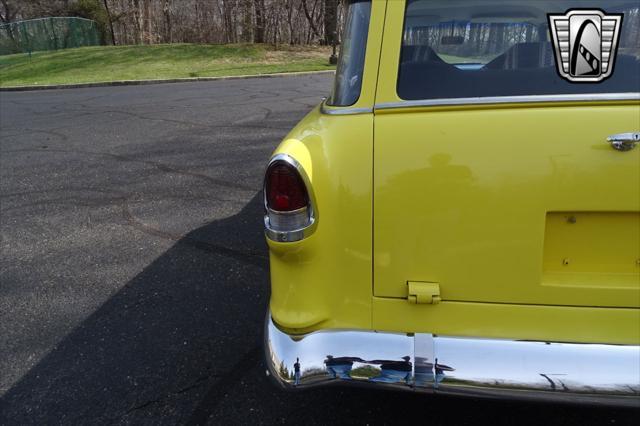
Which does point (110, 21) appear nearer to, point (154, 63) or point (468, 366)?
point (154, 63)

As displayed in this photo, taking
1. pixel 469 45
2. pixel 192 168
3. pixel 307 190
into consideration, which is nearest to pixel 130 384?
pixel 307 190

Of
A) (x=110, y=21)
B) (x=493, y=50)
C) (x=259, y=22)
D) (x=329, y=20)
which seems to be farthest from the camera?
(x=110, y=21)

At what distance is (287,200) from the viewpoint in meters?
1.86

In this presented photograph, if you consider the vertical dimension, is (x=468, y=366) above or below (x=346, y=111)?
below

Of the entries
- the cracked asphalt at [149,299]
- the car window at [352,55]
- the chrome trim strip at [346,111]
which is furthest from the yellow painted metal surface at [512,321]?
the car window at [352,55]

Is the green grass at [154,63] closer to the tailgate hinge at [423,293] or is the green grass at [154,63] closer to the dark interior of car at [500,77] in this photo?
the dark interior of car at [500,77]

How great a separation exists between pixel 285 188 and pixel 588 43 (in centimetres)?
117

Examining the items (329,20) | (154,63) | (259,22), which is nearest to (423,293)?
(154,63)

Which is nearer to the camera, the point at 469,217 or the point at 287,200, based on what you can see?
the point at 469,217

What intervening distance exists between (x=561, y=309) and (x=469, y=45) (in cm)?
120

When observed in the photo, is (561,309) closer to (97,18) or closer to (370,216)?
(370,216)

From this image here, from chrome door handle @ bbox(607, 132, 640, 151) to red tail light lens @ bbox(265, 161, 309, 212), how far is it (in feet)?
3.39

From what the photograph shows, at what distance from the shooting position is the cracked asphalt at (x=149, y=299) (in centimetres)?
236

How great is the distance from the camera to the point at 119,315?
10.4 ft
